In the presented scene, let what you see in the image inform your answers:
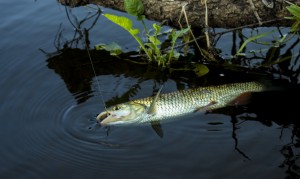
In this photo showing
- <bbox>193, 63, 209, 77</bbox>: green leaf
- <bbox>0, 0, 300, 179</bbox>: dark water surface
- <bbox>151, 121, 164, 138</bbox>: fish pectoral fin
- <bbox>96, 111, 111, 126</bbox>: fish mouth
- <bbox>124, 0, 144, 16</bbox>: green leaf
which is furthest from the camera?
<bbox>193, 63, 209, 77</bbox>: green leaf

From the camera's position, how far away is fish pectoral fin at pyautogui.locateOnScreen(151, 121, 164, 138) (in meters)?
4.92

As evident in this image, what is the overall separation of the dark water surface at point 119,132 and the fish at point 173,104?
3.7 inches

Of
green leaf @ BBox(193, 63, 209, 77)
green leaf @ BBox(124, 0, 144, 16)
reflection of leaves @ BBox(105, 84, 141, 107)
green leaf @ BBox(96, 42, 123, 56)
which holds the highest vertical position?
green leaf @ BBox(124, 0, 144, 16)

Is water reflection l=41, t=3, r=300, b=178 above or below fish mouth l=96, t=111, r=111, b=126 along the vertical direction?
below

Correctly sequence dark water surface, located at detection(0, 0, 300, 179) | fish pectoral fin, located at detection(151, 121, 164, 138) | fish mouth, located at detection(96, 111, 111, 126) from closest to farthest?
dark water surface, located at detection(0, 0, 300, 179) < fish pectoral fin, located at detection(151, 121, 164, 138) < fish mouth, located at detection(96, 111, 111, 126)

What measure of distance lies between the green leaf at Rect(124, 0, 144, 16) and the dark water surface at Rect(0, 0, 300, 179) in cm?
90

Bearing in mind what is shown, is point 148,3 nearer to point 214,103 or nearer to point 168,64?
point 168,64

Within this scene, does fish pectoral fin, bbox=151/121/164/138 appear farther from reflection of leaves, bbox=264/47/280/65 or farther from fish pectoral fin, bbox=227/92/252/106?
reflection of leaves, bbox=264/47/280/65

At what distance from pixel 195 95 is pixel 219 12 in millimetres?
1287

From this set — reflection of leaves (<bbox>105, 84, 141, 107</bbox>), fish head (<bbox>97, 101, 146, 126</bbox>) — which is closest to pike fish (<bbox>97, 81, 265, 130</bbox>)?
fish head (<bbox>97, 101, 146, 126</bbox>)

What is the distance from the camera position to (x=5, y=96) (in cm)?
585

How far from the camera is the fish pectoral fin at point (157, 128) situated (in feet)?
16.1

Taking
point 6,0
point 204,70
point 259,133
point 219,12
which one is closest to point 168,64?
point 204,70

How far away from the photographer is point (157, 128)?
16.4 ft
